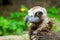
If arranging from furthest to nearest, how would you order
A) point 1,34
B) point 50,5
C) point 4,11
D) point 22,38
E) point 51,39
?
point 50,5, point 4,11, point 1,34, point 22,38, point 51,39

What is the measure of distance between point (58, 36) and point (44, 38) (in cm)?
25

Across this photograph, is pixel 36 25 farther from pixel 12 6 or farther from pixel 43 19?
pixel 12 6

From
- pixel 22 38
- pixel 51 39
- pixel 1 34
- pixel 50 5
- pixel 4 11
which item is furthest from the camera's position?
pixel 50 5

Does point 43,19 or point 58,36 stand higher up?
point 43,19

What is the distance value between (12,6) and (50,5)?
2.05 meters

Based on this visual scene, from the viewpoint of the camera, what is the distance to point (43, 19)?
5145 mm

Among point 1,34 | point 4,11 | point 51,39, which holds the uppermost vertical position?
point 4,11

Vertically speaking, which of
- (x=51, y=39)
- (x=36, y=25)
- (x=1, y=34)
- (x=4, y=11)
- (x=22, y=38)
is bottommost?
(x=51, y=39)

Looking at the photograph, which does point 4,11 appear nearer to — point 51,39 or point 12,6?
point 12,6

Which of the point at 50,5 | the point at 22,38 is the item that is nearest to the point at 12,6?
the point at 50,5

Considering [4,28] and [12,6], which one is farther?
[12,6]

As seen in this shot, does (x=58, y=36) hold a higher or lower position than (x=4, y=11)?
lower

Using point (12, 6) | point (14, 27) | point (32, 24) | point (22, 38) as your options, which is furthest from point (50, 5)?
point (32, 24)

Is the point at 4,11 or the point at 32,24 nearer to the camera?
the point at 32,24
